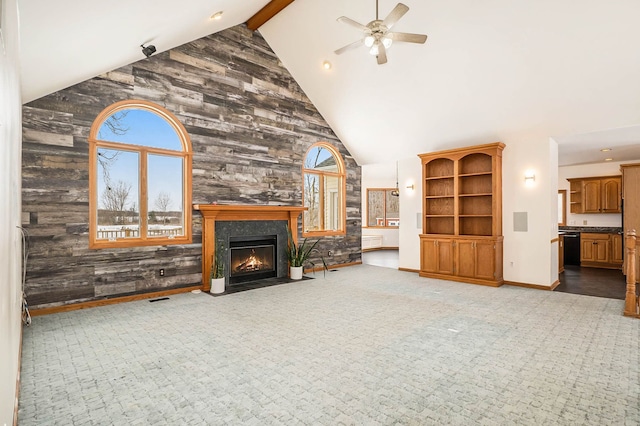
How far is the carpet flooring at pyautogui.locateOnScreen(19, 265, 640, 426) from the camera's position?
88.2 inches

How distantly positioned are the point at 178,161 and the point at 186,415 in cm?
445

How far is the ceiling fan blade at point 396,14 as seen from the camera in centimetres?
337

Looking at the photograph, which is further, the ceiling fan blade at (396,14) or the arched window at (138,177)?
the arched window at (138,177)

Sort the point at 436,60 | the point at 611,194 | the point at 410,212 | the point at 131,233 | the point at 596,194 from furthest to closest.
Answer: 1. the point at 596,194
2. the point at 611,194
3. the point at 410,212
4. the point at 436,60
5. the point at 131,233

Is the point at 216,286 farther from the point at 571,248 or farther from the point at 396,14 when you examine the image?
the point at 571,248

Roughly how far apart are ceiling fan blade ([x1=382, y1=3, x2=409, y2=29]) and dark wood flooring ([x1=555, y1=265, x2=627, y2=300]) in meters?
5.21

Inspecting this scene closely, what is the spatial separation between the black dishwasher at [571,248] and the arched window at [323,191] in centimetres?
582

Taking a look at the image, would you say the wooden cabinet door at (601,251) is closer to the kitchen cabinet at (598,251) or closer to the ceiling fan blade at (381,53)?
the kitchen cabinet at (598,251)

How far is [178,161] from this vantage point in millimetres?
5742

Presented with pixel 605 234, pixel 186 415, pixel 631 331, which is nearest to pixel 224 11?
pixel 186 415

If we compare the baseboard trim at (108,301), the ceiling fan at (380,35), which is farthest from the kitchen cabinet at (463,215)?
the baseboard trim at (108,301)

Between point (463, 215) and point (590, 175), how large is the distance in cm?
455

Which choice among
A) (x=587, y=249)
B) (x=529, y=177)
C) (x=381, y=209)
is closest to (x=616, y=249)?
(x=587, y=249)

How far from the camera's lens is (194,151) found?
578 cm
